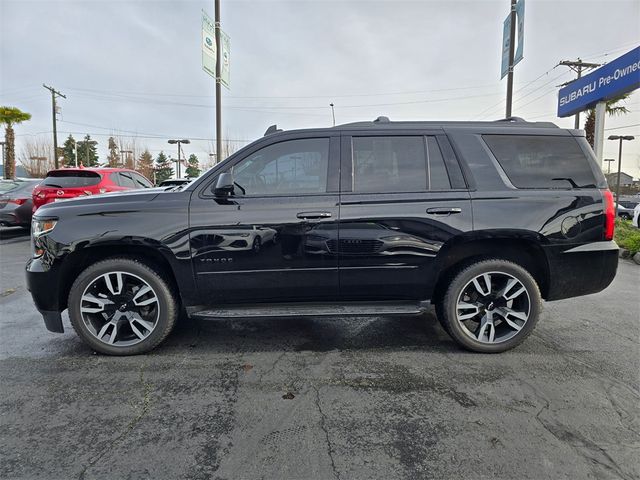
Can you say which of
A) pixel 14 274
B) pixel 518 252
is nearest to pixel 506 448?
pixel 518 252

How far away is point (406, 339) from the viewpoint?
12.2 ft

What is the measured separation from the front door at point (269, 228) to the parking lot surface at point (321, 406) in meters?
0.60

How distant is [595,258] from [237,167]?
3.18 meters

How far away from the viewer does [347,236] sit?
10.7ft

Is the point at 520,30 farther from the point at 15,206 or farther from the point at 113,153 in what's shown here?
the point at 113,153

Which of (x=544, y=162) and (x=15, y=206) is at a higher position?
(x=544, y=162)

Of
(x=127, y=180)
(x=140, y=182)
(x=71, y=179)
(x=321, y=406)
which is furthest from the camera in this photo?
(x=140, y=182)

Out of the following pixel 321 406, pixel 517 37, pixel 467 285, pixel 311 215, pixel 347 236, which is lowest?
pixel 321 406

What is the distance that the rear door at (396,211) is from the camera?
3.27 meters

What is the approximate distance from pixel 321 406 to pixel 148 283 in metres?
1.76

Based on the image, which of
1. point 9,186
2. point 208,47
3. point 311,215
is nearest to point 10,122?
point 9,186

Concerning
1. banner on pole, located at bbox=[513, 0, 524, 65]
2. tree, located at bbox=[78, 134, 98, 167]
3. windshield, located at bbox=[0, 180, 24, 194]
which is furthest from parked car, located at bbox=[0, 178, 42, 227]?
tree, located at bbox=[78, 134, 98, 167]

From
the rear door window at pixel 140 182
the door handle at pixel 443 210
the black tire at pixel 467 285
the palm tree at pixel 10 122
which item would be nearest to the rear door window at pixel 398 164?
the door handle at pixel 443 210

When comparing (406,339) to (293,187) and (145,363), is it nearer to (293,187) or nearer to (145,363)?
(293,187)
